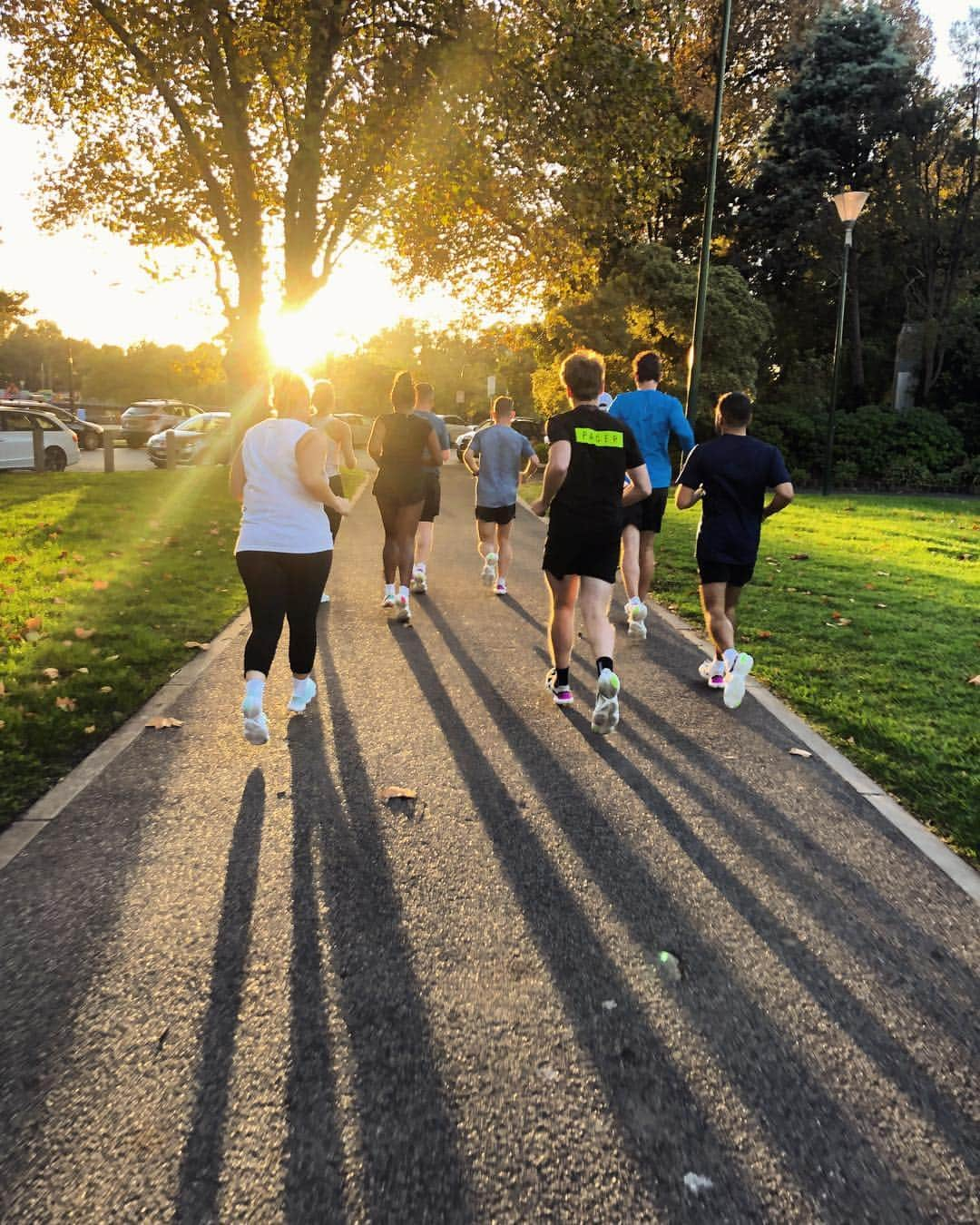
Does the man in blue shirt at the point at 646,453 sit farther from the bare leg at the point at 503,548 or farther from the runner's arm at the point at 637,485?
the bare leg at the point at 503,548

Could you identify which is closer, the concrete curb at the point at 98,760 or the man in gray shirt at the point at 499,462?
the concrete curb at the point at 98,760

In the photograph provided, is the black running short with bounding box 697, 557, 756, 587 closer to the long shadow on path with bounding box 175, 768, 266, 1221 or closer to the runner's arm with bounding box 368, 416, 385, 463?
the runner's arm with bounding box 368, 416, 385, 463

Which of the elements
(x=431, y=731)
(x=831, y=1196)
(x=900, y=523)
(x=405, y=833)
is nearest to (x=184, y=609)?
(x=431, y=731)

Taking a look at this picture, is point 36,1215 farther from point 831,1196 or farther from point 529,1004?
point 831,1196

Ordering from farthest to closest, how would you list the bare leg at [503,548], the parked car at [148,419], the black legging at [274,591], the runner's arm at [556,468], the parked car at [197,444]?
the parked car at [148,419] → the parked car at [197,444] → the bare leg at [503,548] → the runner's arm at [556,468] → the black legging at [274,591]

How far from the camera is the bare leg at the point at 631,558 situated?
7742 mm

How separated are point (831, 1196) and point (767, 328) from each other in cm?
2938

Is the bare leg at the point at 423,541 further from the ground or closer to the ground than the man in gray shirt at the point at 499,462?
closer to the ground

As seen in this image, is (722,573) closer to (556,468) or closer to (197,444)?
(556,468)

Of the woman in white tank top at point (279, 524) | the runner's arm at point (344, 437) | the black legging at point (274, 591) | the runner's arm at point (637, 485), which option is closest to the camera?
the woman in white tank top at point (279, 524)

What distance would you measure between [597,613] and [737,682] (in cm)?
91

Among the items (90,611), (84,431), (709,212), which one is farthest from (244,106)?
(84,431)

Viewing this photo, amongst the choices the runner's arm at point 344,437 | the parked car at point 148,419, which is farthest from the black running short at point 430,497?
the parked car at point 148,419

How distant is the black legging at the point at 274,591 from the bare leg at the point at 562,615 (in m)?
1.39
